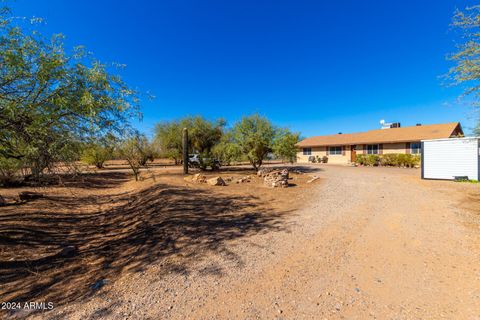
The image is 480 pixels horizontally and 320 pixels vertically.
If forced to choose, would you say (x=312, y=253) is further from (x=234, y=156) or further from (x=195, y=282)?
A: (x=234, y=156)

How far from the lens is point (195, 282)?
2.94m

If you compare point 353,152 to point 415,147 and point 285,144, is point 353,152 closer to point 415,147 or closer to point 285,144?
point 415,147

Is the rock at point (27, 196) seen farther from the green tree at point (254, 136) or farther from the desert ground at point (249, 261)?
the green tree at point (254, 136)

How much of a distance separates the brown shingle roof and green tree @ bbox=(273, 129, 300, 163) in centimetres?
1458

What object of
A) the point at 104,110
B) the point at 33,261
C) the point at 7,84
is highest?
the point at 7,84

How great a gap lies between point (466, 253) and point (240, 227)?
4127 millimetres

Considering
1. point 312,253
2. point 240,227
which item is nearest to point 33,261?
point 240,227

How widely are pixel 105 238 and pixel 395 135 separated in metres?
28.7

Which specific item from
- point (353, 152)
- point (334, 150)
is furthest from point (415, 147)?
point (334, 150)

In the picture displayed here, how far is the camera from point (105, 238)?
5.05 metres

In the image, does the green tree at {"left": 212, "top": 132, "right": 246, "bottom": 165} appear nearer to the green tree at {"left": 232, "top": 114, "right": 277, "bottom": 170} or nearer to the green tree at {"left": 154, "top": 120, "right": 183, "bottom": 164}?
the green tree at {"left": 232, "top": 114, "right": 277, "bottom": 170}

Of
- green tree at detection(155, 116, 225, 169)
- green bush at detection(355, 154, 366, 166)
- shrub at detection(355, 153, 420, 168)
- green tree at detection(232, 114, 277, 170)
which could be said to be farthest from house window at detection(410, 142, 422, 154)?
green tree at detection(155, 116, 225, 169)

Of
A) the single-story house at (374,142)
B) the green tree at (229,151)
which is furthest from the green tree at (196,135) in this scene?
the single-story house at (374,142)

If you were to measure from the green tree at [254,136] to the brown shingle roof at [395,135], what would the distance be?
15.9 m
